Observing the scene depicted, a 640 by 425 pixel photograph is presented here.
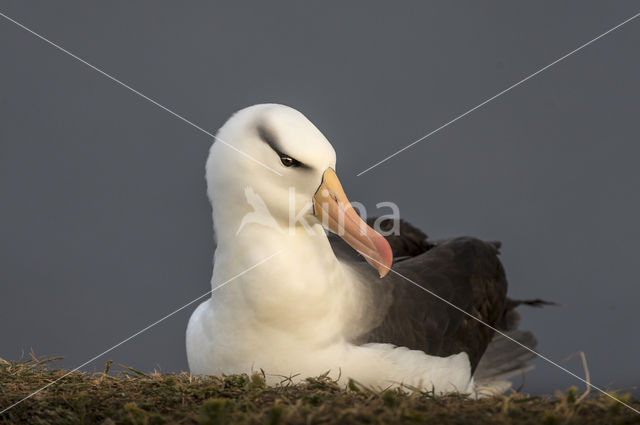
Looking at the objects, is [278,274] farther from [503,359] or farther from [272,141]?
[503,359]

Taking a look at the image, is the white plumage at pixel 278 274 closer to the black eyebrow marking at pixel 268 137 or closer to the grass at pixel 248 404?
the black eyebrow marking at pixel 268 137

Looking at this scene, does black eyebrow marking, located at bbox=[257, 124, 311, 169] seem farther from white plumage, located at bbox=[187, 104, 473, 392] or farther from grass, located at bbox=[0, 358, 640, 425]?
grass, located at bbox=[0, 358, 640, 425]

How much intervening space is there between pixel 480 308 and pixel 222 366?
1949mm

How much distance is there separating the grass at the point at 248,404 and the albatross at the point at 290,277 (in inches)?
20.7

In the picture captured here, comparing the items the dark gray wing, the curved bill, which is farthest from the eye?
the dark gray wing

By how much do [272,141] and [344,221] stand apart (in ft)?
1.88

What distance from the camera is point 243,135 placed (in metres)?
4.28

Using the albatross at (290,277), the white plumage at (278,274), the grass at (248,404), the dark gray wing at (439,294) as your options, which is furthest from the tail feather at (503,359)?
the grass at (248,404)

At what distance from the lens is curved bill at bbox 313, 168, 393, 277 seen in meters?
4.20

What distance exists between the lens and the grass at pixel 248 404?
275cm

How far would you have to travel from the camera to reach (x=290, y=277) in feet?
14.1

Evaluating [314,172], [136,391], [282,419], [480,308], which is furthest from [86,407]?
[480,308]

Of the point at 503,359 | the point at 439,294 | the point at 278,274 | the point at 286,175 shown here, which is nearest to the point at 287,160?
the point at 286,175

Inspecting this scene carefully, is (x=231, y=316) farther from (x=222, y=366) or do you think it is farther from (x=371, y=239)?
(x=371, y=239)
